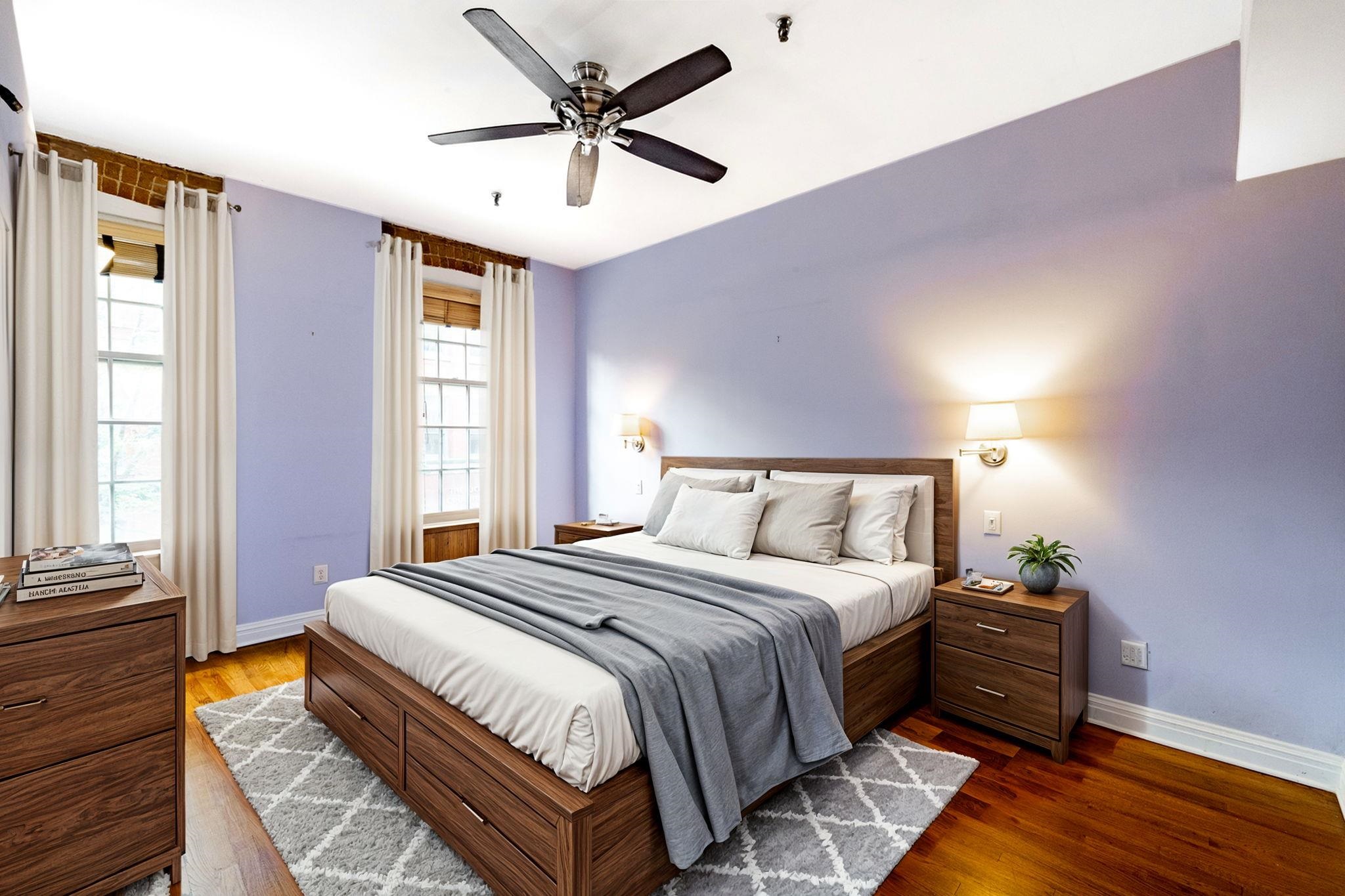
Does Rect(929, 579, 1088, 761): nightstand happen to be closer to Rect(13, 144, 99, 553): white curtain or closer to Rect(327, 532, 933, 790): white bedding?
Rect(327, 532, 933, 790): white bedding

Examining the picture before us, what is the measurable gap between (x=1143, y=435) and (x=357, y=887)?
311 centimetres

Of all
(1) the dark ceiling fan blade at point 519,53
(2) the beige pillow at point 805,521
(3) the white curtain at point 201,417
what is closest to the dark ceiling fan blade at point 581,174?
(1) the dark ceiling fan blade at point 519,53

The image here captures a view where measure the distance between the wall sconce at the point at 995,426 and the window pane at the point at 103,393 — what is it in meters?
4.29

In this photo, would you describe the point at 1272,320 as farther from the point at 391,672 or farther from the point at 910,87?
the point at 391,672

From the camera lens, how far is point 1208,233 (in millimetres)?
2350

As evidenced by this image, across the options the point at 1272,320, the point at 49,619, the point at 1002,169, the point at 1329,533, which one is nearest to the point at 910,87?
the point at 1002,169

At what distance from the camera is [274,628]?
12.1 feet

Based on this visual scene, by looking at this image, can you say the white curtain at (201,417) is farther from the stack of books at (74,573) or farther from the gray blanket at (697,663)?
the stack of books at (74,573)

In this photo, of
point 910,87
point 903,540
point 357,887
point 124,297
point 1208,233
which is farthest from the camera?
point 124,297

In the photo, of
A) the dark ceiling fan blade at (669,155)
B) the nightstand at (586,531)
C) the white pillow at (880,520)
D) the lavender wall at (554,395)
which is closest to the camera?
the dark ceiling fan blade at (669,155)

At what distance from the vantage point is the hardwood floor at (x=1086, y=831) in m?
1.69

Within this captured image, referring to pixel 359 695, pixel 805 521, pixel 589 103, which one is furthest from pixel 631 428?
pixel 359 695

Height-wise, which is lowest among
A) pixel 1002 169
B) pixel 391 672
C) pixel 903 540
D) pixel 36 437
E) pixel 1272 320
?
pixel 391 672

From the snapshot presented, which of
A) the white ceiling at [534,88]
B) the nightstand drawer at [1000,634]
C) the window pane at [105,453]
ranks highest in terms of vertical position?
the white ceiling at [534,88]
